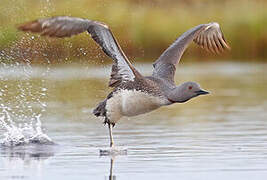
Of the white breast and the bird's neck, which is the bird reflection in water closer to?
the white breast

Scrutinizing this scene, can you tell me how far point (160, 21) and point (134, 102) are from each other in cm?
1780

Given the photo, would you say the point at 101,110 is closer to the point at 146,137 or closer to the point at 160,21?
the point at 146,137

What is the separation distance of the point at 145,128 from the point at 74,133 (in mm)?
1135

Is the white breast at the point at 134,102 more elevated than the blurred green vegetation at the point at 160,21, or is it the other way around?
the blurred green vegetation at the point at 160,21

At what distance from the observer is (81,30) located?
10500mm

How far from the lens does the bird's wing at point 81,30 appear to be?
10.1m

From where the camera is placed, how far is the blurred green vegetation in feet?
81.3

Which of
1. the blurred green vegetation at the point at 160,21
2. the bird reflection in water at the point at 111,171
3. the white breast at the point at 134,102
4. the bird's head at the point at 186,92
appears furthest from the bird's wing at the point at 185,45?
the blurred green vegetation at the point at 160,21

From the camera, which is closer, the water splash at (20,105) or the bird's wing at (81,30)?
the bird's wing at (81,30)

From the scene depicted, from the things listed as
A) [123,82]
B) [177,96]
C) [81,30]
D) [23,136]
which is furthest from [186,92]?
[23,136]

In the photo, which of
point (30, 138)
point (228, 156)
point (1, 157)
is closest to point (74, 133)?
point (30, 138)

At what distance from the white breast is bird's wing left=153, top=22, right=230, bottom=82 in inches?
34.0

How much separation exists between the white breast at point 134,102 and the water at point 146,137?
0.46 metres

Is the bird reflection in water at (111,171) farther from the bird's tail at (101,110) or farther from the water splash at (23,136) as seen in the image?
the water splash at (23,136)
